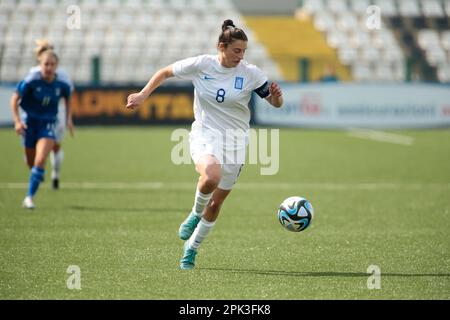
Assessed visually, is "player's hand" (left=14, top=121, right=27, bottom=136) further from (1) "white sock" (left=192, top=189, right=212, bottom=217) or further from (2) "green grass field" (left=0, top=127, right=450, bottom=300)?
(1) "white sock" (left=192, top=189, right=212, bottom=217)

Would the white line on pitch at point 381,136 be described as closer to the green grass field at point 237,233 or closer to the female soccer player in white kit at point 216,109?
the green grass field at point 237,233

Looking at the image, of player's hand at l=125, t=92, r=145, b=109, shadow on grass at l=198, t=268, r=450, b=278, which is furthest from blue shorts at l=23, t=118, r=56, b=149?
shadow on grass at l=198, t=268, r=450, b=278

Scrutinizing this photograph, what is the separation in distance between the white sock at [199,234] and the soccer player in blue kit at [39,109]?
13.9 ft

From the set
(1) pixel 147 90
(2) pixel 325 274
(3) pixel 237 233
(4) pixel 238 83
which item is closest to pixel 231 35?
(4) pixel 238 83

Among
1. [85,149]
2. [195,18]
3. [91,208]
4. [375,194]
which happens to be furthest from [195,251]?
[195,18]

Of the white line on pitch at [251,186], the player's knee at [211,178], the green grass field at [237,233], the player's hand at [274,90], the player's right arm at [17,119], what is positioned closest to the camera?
the green grass field at [237,233]

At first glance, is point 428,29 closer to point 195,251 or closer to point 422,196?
point 422,196

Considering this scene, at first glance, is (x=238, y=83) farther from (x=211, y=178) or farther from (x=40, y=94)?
(x=40, y=94)

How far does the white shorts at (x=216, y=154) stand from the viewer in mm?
7775

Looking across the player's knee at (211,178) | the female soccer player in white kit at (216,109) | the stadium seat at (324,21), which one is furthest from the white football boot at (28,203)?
the stadium seat at (324,21)

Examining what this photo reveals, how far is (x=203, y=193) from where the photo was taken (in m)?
7.72

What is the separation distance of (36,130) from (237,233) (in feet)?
11.7

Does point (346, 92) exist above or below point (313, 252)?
above

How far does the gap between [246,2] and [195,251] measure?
33.0m
